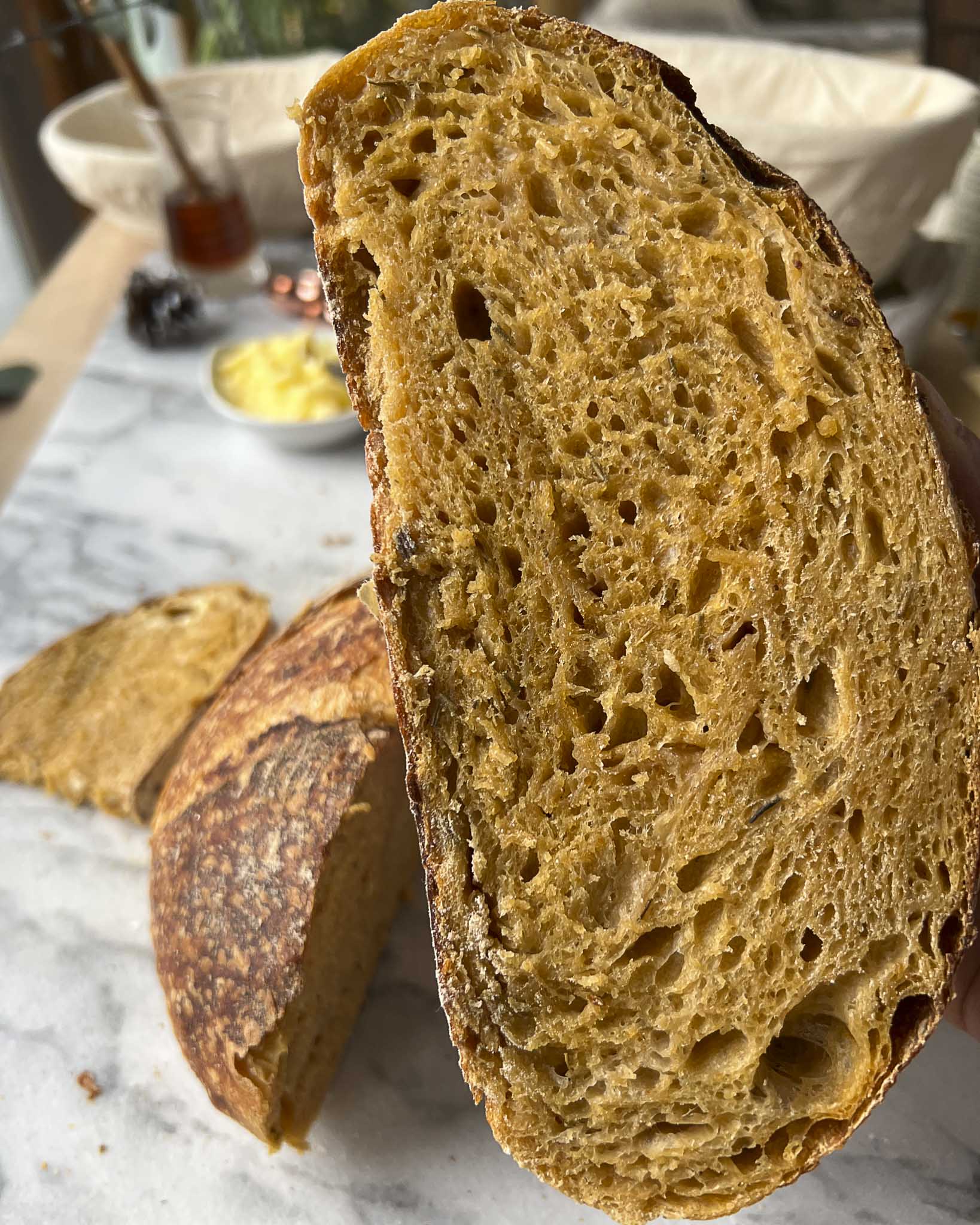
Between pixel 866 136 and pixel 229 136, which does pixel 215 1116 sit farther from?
pixel 229 136

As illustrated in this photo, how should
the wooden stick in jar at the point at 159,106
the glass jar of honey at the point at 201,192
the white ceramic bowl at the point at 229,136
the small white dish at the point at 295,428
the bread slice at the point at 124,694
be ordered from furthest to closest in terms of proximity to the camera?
the white ceramic bowl at the point at 229,136, the glass jar of honey at the point at 201,192, the wooden stick in jar at the point at 159,106, the small white dish at the point at 295,428, the bread slice at the point at 124,694

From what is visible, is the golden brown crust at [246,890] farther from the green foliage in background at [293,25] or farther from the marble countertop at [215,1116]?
the green foliage in background at [293,25]

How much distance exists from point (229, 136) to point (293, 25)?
240 centimetres

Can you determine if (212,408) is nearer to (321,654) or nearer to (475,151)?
(321,654)

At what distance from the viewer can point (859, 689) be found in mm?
1427

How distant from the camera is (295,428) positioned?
330 centimetres

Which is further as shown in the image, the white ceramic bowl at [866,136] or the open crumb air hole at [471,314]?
the white ceramic bowl at [866,136]

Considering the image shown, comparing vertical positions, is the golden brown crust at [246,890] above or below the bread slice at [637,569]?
below

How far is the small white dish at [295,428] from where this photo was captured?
10.9 feet

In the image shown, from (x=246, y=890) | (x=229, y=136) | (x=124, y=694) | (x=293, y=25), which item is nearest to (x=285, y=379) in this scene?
(x=124, y=694)

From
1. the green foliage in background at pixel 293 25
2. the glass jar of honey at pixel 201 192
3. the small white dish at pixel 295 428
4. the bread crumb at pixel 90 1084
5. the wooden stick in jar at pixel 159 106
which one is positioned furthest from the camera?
the green foliage in background at pixel 293 25

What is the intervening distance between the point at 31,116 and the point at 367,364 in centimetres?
587

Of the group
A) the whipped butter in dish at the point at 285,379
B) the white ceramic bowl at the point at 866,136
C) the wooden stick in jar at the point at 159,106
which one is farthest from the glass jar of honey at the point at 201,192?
the white ceramic bowl at the point at 866,136

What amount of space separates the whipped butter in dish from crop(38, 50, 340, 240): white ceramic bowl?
861 millimetres
